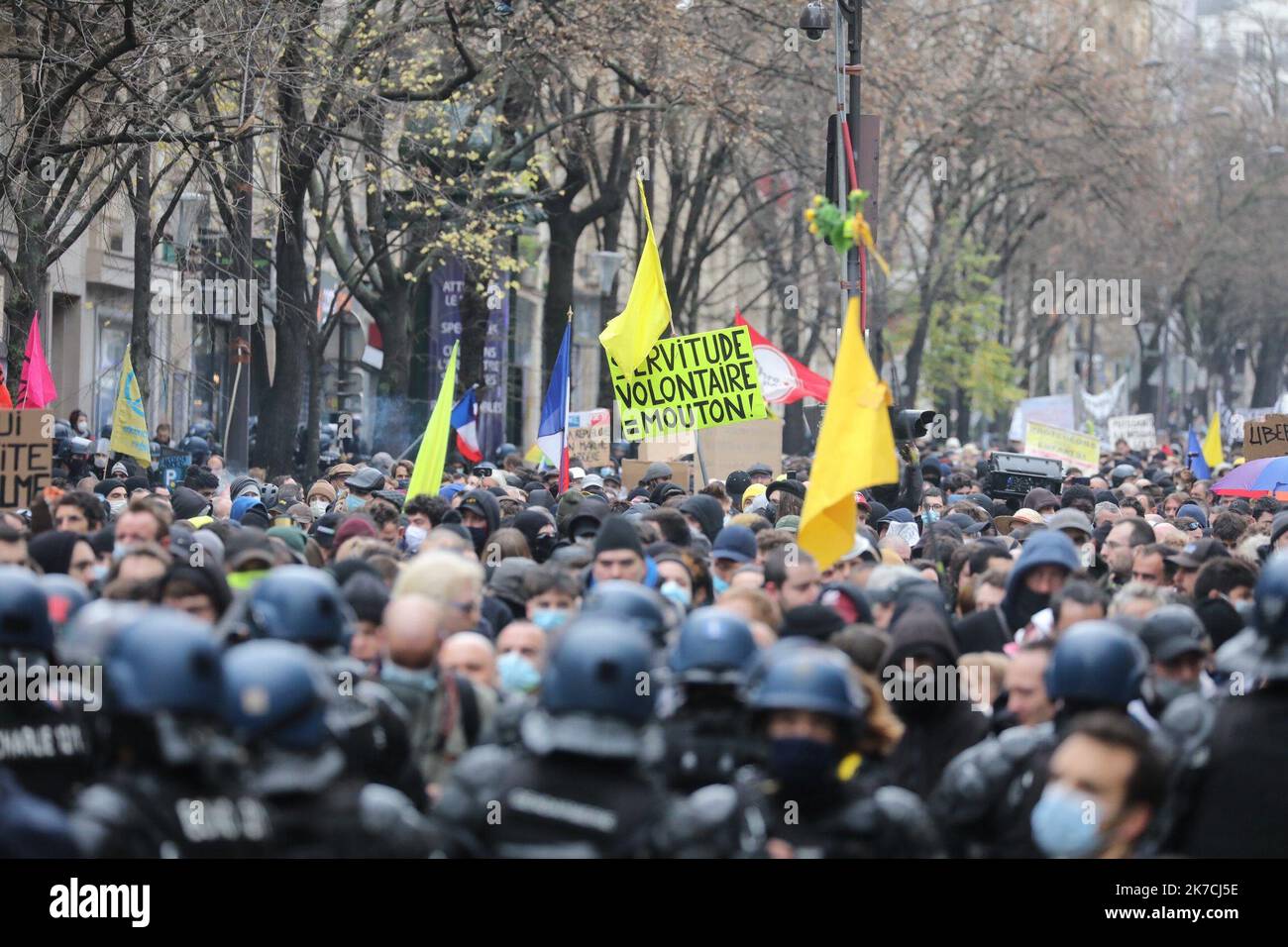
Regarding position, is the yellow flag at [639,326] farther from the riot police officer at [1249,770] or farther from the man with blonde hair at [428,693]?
the riot police officer at [1249,770]

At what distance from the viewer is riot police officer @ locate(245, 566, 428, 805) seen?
17.5 feet

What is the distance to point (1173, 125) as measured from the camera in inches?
1570

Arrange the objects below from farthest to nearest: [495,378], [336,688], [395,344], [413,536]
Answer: [495,378], [395,344], [413,536], [336,688]

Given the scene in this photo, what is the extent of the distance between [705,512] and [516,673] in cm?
567

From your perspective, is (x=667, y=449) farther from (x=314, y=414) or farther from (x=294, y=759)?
(x=294, y=759)

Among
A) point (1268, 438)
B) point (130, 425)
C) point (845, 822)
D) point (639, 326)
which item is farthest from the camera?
point (1268, 438)

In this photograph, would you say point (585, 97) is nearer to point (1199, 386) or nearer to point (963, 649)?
point (963, 649)

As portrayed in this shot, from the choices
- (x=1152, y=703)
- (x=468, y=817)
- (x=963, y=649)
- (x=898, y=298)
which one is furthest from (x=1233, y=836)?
(x=898, y=298)

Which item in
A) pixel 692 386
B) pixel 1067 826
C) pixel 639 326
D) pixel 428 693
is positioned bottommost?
pixel 1067 826

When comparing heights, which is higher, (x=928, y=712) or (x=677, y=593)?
(x=677, y=593)

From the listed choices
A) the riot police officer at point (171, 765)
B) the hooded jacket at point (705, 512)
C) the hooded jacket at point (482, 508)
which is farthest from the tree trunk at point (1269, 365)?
the riot police officer at point (171, 765)

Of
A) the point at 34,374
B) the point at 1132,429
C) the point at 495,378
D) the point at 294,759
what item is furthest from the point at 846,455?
the point at 495,378

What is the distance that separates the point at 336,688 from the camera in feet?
18.6

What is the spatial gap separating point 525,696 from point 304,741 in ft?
6.07
